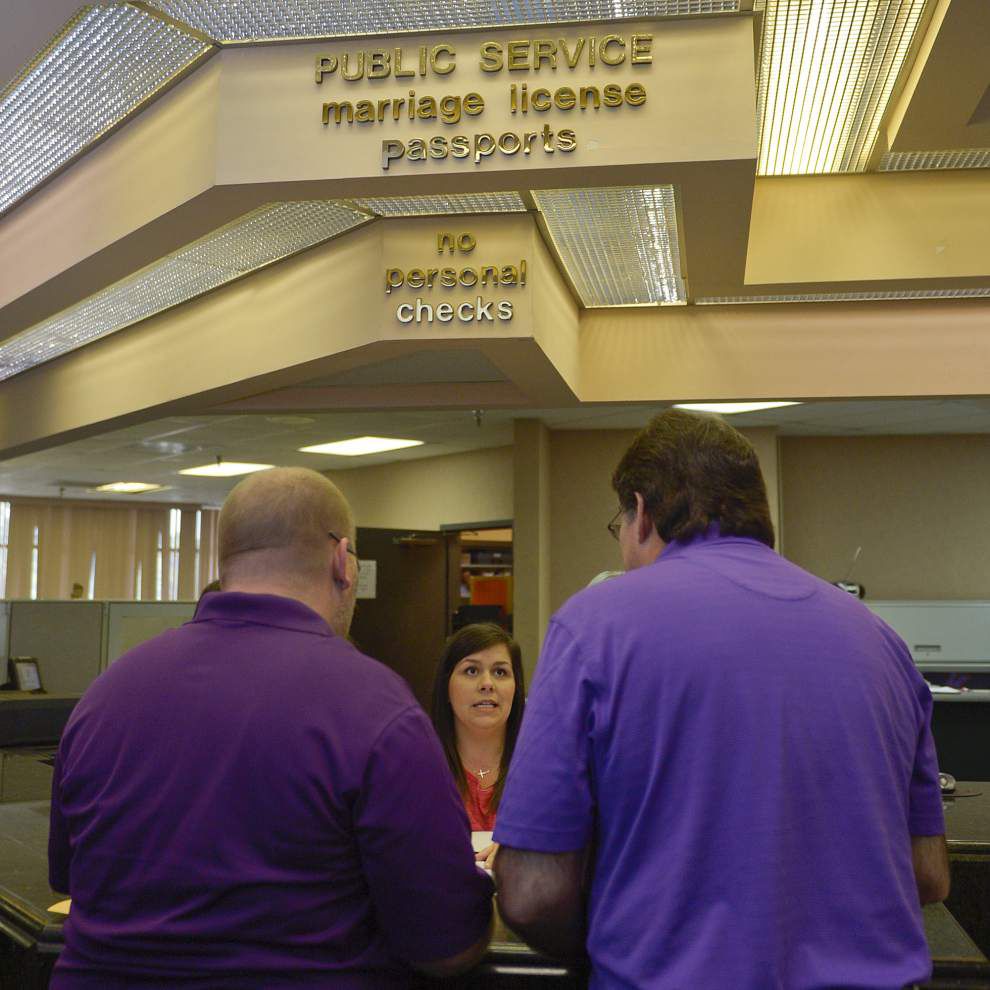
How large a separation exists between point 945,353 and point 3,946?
3.78 metres

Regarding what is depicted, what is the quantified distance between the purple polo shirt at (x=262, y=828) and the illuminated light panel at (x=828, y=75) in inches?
79.4

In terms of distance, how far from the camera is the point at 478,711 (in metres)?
2.88

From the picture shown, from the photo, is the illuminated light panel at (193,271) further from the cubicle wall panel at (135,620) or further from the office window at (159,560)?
the office window at (159,560)

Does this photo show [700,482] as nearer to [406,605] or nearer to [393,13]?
[393,13]

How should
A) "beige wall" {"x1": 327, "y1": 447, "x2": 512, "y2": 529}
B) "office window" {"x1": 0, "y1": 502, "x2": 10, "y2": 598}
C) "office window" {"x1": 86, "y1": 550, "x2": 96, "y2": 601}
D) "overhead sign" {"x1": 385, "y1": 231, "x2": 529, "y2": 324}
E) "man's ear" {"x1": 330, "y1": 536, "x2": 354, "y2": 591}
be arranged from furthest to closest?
"office window" {"x1": 86, "y1": 550, "x2": 96, "y2": 601}
"office window" {"x1": 0, "y1": 502, "x2": 10, "y2": 598}
"beige wall" {"x1": 327, "y1": 447, "x2": 512, "y2": 529}
"overhead sign" {"x1": 385, "y1": 231, "x2": 529, "y2": 324}
"man's ear" {"x1": 330, "y1": 536, "x2": 354, "y2": 591}

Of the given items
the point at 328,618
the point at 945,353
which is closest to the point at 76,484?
the point at 945,353

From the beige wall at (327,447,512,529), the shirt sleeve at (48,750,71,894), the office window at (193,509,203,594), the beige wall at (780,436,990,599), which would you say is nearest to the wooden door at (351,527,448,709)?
the beige wall at (327,447,512,529)

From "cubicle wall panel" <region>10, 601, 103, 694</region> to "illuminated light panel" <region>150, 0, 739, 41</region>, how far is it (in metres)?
3.86

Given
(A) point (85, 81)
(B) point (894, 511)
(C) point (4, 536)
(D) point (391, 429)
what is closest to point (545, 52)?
(A) point (85, 81)

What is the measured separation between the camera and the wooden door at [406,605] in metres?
7.02

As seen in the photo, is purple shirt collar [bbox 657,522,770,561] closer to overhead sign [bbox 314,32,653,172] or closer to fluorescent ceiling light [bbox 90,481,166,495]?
overhead sign [bbox 314,32,653,172]

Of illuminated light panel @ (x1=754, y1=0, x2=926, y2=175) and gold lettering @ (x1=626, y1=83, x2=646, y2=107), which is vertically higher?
illuminated light panel @ (x1=754, y1=0, x2=926, y2=175)

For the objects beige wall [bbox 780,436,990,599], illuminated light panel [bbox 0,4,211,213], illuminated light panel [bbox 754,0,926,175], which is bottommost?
beige wall [bbox 780,436,990,599]

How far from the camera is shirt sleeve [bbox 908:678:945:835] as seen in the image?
4.27 feet
